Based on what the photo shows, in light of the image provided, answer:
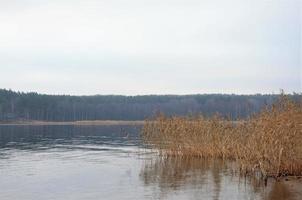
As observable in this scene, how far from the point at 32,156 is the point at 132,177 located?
11829mm

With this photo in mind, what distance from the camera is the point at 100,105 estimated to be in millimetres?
161250

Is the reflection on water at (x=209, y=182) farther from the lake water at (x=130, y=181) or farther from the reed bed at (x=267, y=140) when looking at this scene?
the reed bed at (x=267, y=140)

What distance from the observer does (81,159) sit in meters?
28.6

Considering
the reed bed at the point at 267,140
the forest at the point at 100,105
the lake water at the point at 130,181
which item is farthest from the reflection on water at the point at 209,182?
the forest at the point at 100,105

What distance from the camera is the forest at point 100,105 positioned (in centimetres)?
13762

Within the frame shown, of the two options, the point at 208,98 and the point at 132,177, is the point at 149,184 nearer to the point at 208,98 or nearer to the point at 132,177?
the point at 132,177

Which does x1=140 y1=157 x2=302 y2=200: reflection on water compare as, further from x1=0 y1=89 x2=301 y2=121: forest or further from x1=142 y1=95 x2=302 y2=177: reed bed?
x1=0 y1=89 x2=301 y2=121: forest

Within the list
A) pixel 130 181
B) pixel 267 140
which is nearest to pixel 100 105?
pixel 130 181

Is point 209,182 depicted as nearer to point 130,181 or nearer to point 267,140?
point 267,140

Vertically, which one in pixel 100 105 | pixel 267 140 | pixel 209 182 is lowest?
pixel 209 182

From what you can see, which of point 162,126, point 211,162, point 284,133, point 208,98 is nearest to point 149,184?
point 284,133

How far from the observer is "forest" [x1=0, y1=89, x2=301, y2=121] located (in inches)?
5418

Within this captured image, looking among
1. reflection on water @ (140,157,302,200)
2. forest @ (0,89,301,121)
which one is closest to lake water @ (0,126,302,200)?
reflection on water @ (140,157,302,200)

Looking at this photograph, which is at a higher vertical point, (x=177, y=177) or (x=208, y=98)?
(x=208, y=98)
